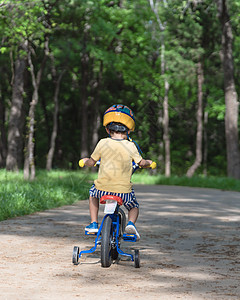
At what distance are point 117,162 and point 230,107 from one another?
2004 centimetres

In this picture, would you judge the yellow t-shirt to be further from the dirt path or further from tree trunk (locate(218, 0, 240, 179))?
tree trunk (locate(218, 0, 240, 179))

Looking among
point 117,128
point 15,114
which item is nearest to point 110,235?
point 117,128

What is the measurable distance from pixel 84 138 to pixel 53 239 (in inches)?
1009

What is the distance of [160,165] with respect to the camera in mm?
36531

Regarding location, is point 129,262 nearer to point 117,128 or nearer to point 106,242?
point 106,242

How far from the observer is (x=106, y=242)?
20.1ft

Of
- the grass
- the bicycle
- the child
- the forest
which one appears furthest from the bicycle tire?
the forest

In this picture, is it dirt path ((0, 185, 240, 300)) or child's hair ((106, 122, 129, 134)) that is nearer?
dirt path ((0, 185, 240, 300))

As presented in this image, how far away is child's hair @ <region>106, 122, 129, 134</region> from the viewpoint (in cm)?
664

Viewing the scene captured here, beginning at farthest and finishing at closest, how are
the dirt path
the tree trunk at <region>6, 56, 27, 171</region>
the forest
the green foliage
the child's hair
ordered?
1. the forest
2. the tree trunk at <region>6, 56, 27, 171</region>
3. the green foliage
4. the child's hair
5. the dirt path

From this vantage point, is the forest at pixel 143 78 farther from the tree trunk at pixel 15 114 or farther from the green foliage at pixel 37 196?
the green foliage at pixel 37 196

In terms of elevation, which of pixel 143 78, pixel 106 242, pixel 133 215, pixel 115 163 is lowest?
pixel 106 242

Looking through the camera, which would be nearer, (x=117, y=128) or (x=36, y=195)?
(x=117, y=128)

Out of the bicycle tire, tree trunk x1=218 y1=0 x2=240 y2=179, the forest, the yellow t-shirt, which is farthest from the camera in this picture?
the forest
